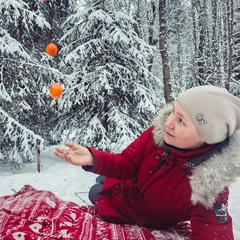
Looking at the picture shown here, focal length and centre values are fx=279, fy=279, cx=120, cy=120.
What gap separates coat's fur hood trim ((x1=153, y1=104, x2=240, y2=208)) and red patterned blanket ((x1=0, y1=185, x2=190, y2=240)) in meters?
0.67

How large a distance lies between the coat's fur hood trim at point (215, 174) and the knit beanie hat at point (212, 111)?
11 centimetres

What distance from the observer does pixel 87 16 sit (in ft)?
23.4

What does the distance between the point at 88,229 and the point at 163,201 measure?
2.15 ft

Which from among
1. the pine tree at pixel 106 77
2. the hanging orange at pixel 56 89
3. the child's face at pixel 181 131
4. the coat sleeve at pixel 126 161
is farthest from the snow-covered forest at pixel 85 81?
the child's face at pixel 181 131

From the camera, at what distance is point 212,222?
1.86m

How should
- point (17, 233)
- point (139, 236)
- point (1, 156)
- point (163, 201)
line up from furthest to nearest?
point (1, 156) < point (139, 236) < point (163, 201) < point (17, 233)

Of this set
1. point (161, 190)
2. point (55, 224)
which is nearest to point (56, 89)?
point (55, 224)

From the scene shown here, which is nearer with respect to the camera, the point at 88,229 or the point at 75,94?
the point at 88,229

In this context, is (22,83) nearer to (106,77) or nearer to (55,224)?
(106,77)

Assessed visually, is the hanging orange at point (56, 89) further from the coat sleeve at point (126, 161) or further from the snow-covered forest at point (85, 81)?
the coat sleeve at point (126, 161)

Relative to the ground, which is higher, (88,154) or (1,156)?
(88,154)

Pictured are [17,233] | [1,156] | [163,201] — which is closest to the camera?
[17,233]

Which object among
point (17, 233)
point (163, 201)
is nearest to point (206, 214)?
point (163, 201)

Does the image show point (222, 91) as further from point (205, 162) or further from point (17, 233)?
point (17, 233)
